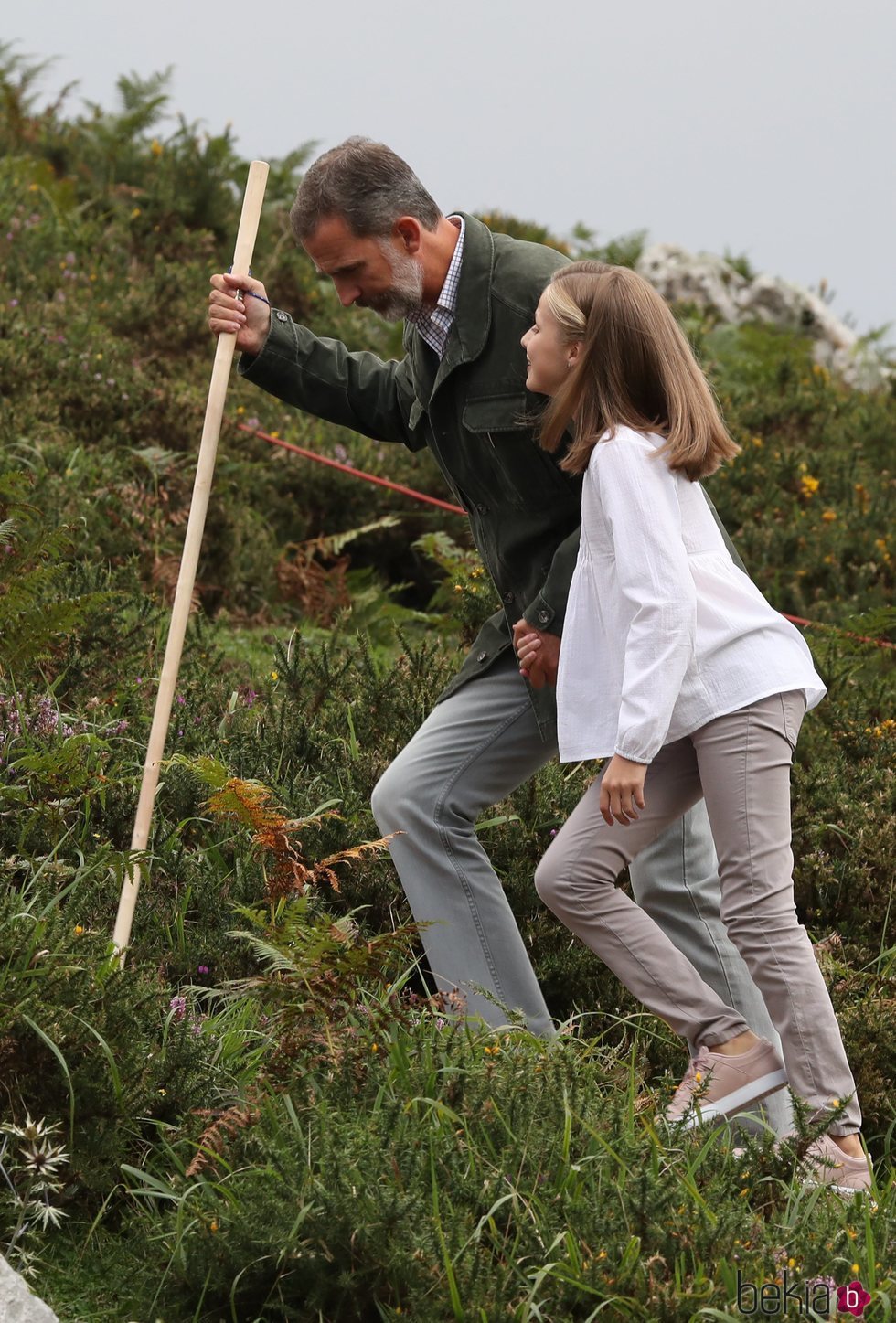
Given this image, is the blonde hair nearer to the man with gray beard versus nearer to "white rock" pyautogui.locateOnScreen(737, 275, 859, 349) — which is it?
the man with gray beard

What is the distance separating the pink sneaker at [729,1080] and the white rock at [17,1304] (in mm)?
1443

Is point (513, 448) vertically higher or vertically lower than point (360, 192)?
lower

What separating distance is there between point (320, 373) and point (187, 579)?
2.51 feet

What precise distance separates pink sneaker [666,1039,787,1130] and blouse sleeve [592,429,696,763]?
0.74 meters

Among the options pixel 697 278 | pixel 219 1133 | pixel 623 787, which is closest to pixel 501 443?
pixel 623 787

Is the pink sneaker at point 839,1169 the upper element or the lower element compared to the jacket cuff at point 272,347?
lower

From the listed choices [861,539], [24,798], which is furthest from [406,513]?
[24,798]

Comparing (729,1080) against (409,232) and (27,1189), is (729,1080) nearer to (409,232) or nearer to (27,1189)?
(27,1189)

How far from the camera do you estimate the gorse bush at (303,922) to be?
2.68 metres

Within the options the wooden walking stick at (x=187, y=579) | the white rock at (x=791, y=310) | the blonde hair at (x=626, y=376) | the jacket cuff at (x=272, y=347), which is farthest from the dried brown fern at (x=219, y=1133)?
the white rock at (x=791, y=310)

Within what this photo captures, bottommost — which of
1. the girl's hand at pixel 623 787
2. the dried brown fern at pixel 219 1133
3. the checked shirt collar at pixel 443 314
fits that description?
the dried brown fern at pixel 219 1133

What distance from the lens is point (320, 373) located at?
13.5 ft

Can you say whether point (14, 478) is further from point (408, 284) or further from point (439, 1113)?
point (439, 1113)
